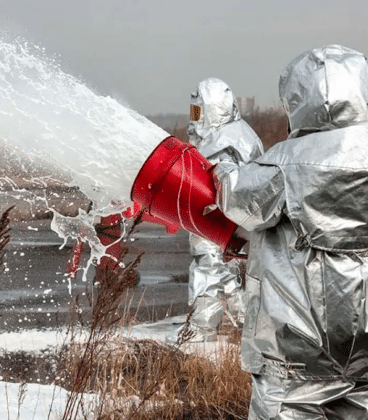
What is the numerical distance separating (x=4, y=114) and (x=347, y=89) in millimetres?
1588

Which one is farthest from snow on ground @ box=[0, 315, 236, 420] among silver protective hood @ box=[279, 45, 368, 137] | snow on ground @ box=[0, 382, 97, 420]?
silver protective hood @ box=[279, 45, 368, 137]

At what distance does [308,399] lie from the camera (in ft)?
10.2

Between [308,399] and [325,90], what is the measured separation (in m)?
1.13

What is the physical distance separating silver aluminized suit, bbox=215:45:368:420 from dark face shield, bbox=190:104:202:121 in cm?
404

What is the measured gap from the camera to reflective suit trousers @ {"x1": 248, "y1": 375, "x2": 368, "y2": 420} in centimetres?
312

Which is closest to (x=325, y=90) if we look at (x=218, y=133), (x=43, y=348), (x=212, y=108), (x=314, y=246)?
(x=314, y=246)

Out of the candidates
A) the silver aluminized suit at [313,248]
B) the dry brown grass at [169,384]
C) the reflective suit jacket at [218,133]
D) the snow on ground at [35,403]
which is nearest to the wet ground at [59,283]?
the dry brown grass at [169,384]

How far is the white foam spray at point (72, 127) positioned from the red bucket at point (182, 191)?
0.09 metres

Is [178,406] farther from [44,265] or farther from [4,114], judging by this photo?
[44,265]

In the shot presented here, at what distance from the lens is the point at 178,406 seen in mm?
4312

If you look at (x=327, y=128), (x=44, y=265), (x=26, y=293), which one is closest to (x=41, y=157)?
(x=327, y=128)

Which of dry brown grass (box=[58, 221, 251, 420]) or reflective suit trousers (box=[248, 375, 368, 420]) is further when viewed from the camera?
dry brown grass (box=[58, 221, 251, 420])

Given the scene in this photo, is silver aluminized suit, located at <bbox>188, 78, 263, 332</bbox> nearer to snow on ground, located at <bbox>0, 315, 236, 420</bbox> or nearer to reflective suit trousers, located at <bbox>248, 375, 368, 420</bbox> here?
snow on ground, located at <bbox>0, 315, 236, 420</bbox>

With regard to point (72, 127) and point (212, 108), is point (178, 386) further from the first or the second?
point (212, 108)
